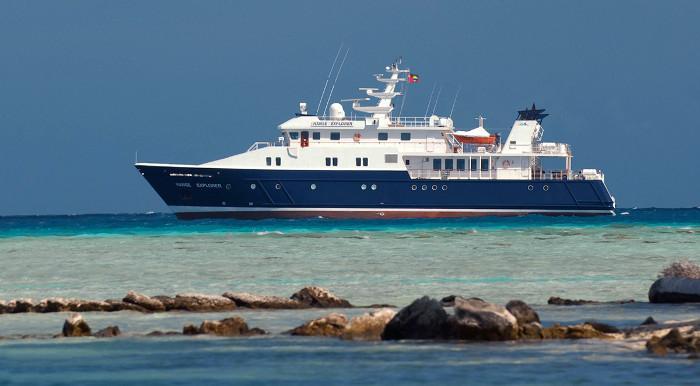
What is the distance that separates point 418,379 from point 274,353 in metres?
1.94

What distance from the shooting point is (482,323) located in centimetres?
1204

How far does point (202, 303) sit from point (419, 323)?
426 cm

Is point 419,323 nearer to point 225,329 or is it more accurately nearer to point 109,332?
point 225,329

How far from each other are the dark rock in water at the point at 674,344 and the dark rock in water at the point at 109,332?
5.26 m

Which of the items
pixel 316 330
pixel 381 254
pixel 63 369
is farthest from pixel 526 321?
pixel 381 254

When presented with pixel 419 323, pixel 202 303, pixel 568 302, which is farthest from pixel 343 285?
pixel 419 323

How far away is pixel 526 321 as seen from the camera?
42.1 ft

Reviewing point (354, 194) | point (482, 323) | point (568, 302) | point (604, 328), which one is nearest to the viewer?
point (482, 323)

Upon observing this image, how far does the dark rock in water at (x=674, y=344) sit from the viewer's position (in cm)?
1114

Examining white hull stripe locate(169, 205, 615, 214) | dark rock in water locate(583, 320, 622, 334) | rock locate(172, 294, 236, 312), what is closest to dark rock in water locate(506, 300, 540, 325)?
dark rock in water locate(583, 320, 622, 334)

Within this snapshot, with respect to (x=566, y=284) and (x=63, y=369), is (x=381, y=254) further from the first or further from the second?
(x=63, y=369)

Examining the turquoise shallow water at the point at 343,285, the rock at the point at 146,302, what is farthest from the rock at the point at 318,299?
the rock at the point at 146,302

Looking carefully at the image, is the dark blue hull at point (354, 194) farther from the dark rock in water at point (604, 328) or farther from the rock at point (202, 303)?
the dark rock in water at point (604, 328)

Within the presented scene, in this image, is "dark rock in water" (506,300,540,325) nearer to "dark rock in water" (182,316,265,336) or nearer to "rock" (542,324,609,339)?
"rock" (542,324,609,339)
